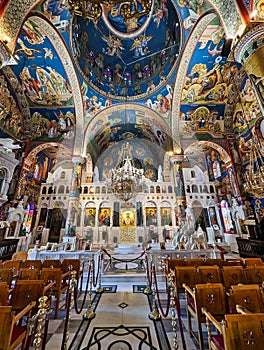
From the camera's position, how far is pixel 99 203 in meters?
14.3

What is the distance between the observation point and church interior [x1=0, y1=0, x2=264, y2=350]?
319cm

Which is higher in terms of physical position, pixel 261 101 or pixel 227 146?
pixel 227 146

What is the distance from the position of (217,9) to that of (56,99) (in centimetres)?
981

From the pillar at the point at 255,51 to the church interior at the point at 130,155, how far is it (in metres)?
0.03

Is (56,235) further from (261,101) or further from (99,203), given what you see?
(261,101)

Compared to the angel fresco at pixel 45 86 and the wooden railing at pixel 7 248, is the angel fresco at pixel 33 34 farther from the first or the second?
the wooden railing at pixel 7 248

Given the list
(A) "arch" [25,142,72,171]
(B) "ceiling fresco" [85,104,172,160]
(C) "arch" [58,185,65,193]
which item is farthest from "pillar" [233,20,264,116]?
(C) "arch" [58,185,65,193]

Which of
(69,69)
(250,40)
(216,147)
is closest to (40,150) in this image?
(69,69)

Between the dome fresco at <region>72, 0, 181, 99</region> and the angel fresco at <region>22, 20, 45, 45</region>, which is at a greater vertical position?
the dome fresco at <region>72, 0, 181, 99</region>

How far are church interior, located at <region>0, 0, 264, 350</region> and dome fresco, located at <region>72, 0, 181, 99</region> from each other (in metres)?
0.09

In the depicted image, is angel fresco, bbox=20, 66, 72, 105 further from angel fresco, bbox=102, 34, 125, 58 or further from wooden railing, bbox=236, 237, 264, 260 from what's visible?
wooden railing, bbox=236, 237, 264, 260

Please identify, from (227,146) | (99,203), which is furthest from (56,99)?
(227,146)

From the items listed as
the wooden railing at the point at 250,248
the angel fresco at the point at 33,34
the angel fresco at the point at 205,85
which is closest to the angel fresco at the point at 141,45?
the angel fresco at the point at 205,85

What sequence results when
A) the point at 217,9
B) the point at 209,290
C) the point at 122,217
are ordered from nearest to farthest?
the point at 209,290, the point at 217,9, the point at 122,217
